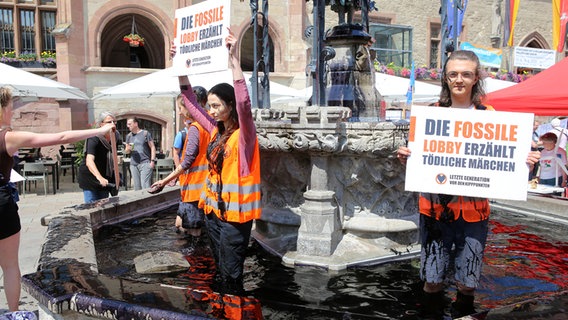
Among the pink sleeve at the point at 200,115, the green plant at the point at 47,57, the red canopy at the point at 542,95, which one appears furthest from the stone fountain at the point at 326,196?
the green plant at the point at 47,57

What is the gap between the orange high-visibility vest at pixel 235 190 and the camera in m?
3.13

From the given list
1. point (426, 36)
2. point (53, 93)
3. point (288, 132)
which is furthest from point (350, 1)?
point (426, 36)

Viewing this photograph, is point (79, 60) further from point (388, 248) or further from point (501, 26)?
point (501, 26)

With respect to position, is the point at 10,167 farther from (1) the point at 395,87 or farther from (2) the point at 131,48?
(2) the point at 131,48

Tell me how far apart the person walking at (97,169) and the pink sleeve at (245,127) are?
3.35 metres

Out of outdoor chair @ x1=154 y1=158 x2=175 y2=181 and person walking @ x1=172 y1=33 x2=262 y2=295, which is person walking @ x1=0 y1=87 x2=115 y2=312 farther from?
outdoor chair @ x1=154 y1=158 x2=175 y2=181

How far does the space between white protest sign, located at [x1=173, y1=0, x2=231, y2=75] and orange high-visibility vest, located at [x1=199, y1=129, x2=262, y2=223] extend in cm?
84

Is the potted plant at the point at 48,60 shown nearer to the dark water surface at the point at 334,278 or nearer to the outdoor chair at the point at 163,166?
the outdoor chair at the point at 163,166

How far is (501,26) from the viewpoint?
2614cm

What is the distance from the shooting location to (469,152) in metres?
2.71

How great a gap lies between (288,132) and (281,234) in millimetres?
1116

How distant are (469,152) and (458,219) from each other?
0.40 metres

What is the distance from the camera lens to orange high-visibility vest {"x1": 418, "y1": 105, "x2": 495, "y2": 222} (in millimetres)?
2754

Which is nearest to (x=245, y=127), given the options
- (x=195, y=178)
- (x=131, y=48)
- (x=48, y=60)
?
(x=195, y=178)
